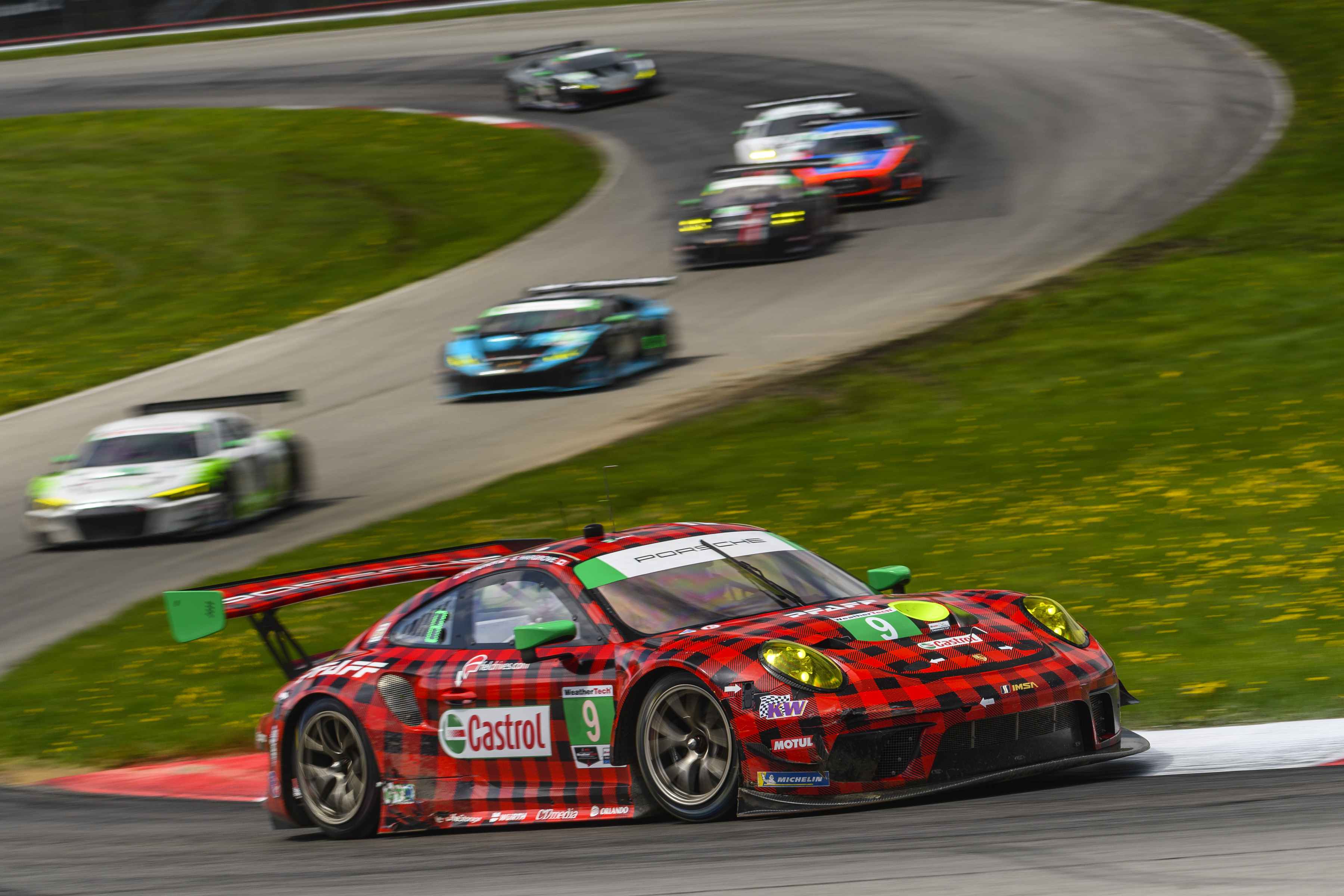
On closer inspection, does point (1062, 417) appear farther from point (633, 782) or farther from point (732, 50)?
point (732, 50)

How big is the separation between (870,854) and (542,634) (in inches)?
68.9

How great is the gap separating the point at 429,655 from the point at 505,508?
9.71m

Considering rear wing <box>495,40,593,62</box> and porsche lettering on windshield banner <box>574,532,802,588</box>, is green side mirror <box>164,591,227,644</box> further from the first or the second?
rear wing <box>495,40,593,62</box>

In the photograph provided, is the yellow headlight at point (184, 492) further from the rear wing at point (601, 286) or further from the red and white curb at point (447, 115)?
the red and white curb at point (447, 115)

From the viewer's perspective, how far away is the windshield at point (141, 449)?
19.4m

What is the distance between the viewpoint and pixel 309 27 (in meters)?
54.8

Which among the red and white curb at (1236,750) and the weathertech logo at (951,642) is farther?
the red and white curb at (1236,750)

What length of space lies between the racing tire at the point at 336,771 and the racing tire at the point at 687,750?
64.0 inches

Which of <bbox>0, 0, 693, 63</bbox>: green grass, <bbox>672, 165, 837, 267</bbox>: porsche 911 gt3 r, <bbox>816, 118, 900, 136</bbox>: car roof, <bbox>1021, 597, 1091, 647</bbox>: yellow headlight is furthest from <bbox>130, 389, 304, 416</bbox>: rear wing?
<bbox>0, 0, 693, 63</bbox>: green grass

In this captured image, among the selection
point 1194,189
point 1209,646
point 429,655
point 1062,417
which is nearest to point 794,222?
point 1194,189

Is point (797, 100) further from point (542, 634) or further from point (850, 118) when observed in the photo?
point (542, 634)

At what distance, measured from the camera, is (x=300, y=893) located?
21.4 ft

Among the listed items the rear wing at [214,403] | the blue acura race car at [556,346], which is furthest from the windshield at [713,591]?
the blue acura race car at [556,346]

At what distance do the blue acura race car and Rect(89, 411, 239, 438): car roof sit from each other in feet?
14.4
